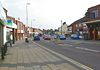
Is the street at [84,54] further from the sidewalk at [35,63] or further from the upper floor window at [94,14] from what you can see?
the upper floor window at [94,14]

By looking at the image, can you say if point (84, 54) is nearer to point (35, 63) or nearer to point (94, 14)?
point (35, 63)

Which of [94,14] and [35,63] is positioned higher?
[94,14]

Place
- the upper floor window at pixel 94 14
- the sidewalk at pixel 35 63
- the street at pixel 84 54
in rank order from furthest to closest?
the upper floor window at pixel 94 14, the street at pixel 84 54, the sidewalk at pixel 35 63

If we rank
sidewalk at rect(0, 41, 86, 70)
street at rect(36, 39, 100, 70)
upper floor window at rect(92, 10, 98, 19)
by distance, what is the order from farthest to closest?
1. upper floor window at rect(92, 10, 98, 19)
2. street at rect(36, 39, 100, 70)
3. sidewalk at rect(0, 41, 86, 70)

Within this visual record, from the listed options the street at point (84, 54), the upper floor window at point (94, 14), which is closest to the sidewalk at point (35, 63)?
the street at point (84, 54)

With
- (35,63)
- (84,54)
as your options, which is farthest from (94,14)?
(35,63)

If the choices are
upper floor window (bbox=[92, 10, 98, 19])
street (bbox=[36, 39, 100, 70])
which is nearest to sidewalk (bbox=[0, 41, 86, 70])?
street (bbox=[36, 39, 100, 70])

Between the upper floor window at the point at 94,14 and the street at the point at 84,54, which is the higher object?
the upper floor window at the point at 94,14

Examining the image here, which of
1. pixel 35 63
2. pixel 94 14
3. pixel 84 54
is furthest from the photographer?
pixel 94 14

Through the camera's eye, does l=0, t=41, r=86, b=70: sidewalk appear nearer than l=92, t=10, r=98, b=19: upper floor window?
Yes

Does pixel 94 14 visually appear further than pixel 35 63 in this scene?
Yes

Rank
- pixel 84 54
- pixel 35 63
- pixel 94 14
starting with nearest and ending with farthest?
1. pixel 35 63
2. pixel 84 54
3. pixel 94 14

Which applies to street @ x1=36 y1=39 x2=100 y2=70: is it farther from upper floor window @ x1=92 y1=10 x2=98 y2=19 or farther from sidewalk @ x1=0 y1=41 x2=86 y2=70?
upper floor window @ x1=92 y1=10 x2=98 y2=19

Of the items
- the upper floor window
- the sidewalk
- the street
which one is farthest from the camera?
the upper floor window
